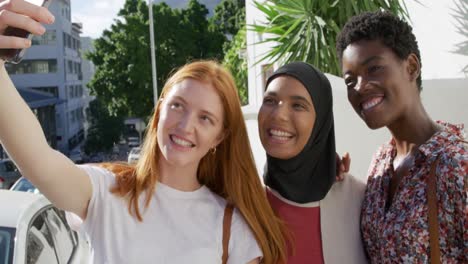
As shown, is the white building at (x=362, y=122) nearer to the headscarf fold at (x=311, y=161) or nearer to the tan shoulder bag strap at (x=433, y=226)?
the headscarf fold at (x=311, y=161)

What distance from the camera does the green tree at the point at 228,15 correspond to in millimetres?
27938

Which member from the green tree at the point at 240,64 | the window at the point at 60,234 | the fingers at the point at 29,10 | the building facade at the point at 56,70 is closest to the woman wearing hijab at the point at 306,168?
the fingers at the point at 29,10

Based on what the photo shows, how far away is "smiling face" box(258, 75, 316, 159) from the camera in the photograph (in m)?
2.16

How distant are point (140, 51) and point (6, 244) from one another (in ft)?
74.9

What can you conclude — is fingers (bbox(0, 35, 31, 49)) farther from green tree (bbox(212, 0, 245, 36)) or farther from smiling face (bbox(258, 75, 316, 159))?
green tree (bbox(212, 0, 245, 36))

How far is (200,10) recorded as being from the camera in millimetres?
27594

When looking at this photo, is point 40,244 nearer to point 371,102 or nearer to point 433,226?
point 371,102

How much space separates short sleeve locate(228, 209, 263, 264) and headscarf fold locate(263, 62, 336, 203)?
29cm

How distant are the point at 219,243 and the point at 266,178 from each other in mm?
484


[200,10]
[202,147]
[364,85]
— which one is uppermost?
[200,10]

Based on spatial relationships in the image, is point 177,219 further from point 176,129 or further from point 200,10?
point 200,10

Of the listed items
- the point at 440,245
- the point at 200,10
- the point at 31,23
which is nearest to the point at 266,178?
the point at 440,245

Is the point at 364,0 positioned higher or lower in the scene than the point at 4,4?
higher

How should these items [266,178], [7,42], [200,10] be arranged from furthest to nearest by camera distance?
1. [200,10]
2. [266,178]
3. [7,42]
